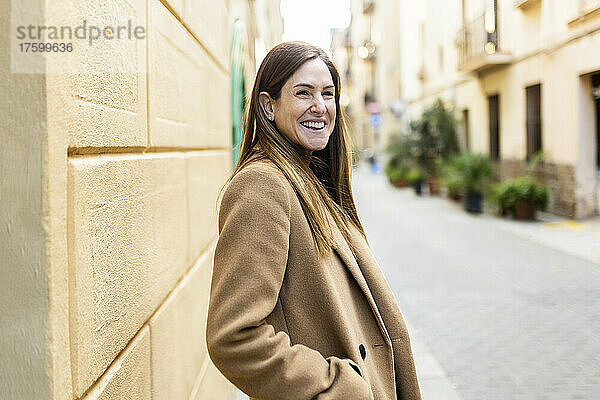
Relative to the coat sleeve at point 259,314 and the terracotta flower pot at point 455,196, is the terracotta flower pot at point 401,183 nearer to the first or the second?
the terracotta flower pot at point 455,196

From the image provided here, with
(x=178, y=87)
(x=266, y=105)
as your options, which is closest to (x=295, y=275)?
(x=266, y=105)

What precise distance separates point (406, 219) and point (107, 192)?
Result: 13.8 metres

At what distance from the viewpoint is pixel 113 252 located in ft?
5.49

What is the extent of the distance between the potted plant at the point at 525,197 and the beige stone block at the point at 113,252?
12.4m

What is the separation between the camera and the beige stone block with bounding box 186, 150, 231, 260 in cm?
320

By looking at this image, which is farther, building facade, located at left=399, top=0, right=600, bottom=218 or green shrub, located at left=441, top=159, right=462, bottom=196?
green shrub, located at left=441, top=159, right=462, bottom=196

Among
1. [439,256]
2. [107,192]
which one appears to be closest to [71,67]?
[107,192]

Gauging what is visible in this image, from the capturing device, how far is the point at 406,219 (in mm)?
15164

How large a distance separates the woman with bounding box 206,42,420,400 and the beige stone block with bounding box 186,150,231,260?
128 centimetres

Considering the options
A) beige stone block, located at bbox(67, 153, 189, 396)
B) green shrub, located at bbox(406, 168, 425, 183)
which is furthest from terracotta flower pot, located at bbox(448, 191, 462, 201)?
beige stone block, located at bbox(67, 153, 189, 396)

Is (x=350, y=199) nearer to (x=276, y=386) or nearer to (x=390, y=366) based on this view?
(x=390, y=366)

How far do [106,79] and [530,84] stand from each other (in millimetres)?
15189

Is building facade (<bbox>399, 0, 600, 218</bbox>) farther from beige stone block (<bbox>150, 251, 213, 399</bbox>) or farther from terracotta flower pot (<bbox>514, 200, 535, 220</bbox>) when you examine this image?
beige stone block (<bbox>150, 251, 213, 399</bbox>)

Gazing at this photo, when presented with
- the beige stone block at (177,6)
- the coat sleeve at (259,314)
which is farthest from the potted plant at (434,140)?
the coat sleeve at (259,314)
